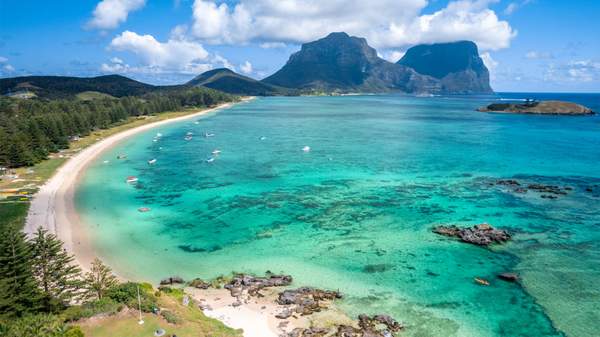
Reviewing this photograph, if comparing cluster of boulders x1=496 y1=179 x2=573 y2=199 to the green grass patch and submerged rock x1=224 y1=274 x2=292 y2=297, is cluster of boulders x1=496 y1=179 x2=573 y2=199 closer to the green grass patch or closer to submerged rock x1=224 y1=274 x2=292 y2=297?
submerged rock x1=224 y1=274 x2=292 y2=297

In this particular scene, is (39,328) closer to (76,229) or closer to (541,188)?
(76,229)

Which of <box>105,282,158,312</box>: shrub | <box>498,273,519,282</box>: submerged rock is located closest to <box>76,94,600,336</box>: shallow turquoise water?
<box>498,273,519,282</box>: submerged rock

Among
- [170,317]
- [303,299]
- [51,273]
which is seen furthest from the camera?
[303,299]

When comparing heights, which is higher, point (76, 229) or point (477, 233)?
point (76, 229)

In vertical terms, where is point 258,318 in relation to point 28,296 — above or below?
below

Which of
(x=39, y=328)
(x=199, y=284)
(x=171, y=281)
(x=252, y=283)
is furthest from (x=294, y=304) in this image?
(x=39, y=328)

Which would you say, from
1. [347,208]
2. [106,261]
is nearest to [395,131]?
[347,208]

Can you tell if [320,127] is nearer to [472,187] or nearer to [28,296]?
[472,187]
